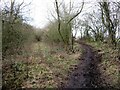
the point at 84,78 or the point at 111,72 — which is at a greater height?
the point at 111,72

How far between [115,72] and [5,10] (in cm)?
798

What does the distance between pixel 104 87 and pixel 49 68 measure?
540 cm

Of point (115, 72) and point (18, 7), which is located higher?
point (18, 7)

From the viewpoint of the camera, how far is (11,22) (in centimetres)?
1297

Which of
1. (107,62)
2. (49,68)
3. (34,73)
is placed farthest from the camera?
(107,62)

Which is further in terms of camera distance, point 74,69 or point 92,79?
point 74,69

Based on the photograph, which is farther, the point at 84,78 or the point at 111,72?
the point at 111,72

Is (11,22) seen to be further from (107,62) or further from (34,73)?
(107,62)

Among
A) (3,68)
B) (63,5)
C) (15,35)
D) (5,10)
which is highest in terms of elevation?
(63,5)

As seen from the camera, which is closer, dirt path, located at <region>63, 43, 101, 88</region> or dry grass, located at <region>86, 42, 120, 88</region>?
dirt path, located at <region>63, 43, 101, 88</region>

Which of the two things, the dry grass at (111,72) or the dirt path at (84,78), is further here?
the dry grass at (111,72)

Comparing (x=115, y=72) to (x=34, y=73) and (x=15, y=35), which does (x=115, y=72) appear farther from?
(x=15, y=35)

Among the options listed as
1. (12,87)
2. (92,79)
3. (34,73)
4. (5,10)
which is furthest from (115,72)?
(5,10)

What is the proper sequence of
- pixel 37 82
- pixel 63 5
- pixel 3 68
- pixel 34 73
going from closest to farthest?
pixel 37 82, pixel 3 68, pixel 34 73, pixel 63 5
